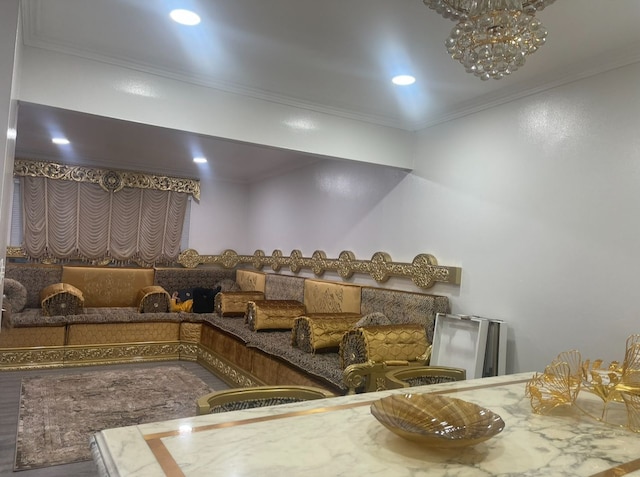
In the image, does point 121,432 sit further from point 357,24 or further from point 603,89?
point 603,89

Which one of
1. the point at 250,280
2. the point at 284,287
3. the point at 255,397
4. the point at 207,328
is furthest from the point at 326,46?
the point at 250,280

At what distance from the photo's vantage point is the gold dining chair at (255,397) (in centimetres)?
140

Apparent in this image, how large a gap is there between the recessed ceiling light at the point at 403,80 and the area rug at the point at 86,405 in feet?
8.97

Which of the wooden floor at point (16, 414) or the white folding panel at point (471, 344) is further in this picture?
the white folding panel at point (471, 344)

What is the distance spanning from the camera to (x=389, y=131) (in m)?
3.73

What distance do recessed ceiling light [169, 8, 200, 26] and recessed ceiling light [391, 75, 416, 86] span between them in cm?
122

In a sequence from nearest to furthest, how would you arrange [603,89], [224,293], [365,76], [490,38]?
[490,38] < [603,89] < [365,76] < [224,293]

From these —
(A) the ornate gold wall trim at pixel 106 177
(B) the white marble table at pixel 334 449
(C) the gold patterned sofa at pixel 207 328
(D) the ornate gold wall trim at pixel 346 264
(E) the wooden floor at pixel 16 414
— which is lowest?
(E) the wooden floor at pixel 16 414

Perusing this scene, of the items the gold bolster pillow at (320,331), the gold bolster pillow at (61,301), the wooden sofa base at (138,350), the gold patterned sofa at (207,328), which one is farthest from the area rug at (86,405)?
the gold bolster pillow at (320,331)

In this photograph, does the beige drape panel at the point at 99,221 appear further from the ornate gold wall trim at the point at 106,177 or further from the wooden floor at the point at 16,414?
the wooden floor at the point at 16,414

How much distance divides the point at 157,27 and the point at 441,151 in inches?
84.2

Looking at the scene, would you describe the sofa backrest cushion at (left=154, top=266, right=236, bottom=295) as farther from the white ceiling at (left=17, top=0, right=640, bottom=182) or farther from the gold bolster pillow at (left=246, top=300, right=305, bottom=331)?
the white ceiling at (left=17, top=0, right=640, bottom=182)

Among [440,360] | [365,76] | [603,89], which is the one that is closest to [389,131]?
[365,76]

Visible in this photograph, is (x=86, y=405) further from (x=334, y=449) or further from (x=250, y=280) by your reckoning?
(x=334, y=449)
